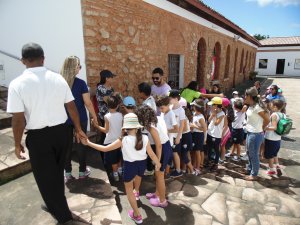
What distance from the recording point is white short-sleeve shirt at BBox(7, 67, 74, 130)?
79.7 inches

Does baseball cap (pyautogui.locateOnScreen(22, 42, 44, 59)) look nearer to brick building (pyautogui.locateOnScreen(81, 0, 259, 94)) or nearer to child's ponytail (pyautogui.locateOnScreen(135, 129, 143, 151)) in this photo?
child's ponytail (pyautogui.locateOnScreen(135, 129, 143, 151))

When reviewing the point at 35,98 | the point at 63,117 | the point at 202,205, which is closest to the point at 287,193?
the point at 202,205

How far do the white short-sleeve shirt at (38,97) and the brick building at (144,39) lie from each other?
2.25 m

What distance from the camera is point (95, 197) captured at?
2916 mm

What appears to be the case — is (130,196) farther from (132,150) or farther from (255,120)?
(255,120)

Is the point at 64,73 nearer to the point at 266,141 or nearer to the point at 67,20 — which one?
the point at 67,20

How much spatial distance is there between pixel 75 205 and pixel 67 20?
3224mm

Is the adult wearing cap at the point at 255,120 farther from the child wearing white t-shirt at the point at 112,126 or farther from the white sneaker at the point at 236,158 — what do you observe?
the child wearing white t-shirt at the point at 112,126

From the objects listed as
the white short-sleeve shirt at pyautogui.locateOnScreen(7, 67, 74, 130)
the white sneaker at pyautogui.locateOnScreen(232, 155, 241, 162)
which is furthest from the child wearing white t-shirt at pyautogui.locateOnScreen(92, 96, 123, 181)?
the white sneaker at pyautogui.locateOnScreen(232, 155, 241, 162)

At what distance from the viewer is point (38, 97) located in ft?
6.81

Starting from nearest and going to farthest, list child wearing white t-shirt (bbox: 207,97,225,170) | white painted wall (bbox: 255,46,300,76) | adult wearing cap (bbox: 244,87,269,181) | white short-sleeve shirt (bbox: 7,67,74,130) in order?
white short-sleeve shirt (bbox: 7,67,74,130), adult wearing cap (bbox: 244,87,269,181), child wearing white t-shirt (bbox: 207,97,225,170), white painted wall (bbox: 255,46,300,76)

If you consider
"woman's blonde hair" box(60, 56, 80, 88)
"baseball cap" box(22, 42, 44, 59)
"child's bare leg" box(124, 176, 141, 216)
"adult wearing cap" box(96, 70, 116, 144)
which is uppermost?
"baseball cap" box(22, 42, 44, 59)

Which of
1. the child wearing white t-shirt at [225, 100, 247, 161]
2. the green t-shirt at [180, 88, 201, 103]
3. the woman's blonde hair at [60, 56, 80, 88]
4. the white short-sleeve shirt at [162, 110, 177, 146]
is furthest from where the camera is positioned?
the green t-shirt at [180, 88, 201, 103]

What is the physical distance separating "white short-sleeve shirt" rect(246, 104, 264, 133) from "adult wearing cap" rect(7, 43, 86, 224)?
293cm
